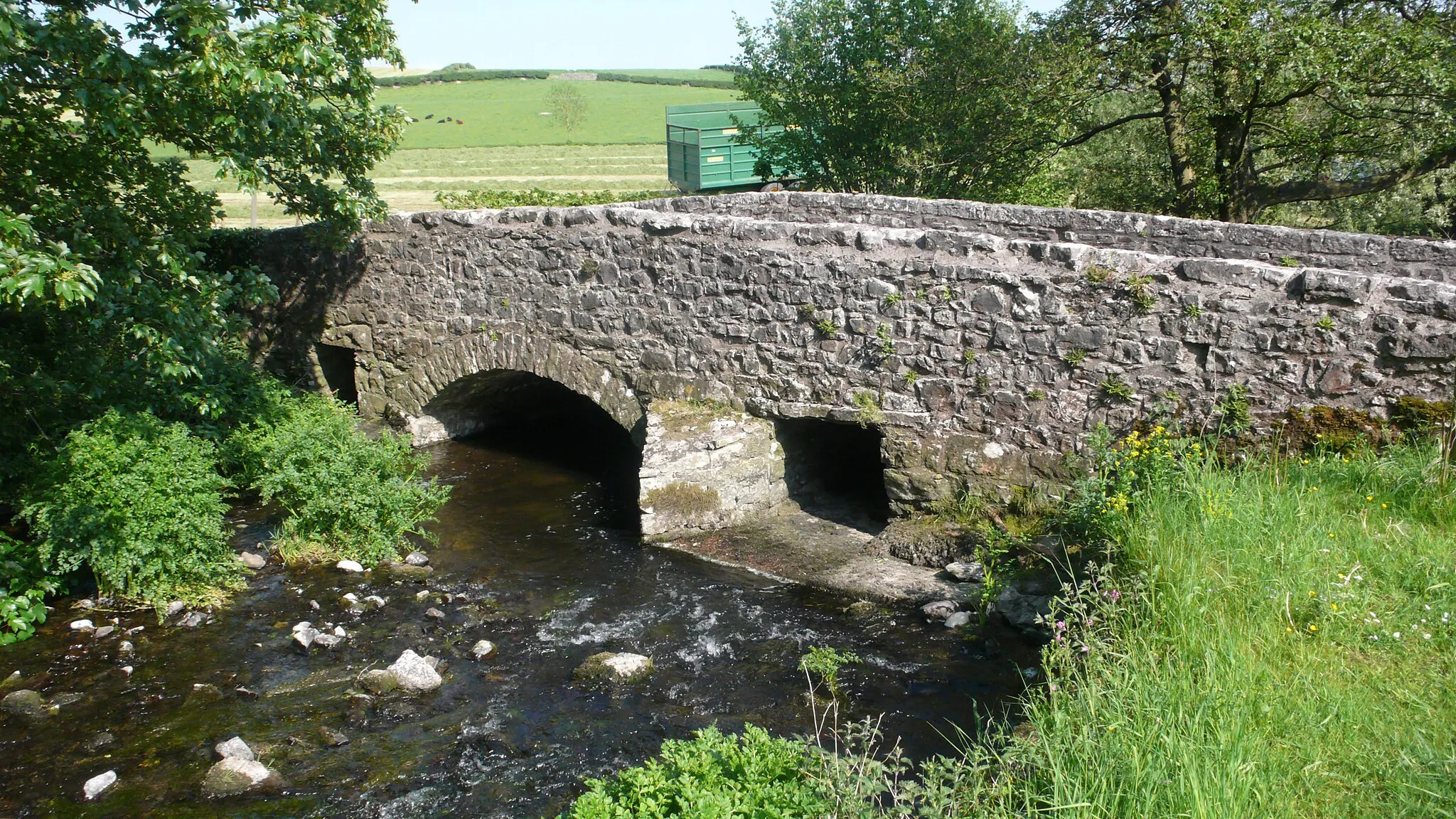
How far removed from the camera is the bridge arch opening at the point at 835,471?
9.59 m

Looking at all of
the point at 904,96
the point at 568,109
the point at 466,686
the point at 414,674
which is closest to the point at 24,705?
the point at 414,674

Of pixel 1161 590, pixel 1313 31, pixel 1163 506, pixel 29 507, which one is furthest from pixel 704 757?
pixel 1313 31

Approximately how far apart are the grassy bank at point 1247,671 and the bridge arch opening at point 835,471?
11.1 feet

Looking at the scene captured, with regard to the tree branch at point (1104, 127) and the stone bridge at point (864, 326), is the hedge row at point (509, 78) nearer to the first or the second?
the tree branch at point (1104, 127)

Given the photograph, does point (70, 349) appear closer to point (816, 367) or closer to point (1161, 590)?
point (816, 367)

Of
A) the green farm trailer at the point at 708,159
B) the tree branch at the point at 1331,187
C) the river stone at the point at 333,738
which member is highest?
the green farm trailer at the point at 708,159

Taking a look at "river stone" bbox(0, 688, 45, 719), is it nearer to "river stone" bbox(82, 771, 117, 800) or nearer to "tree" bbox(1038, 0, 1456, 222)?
"river stone" bbox(82, 771, 117, 800)

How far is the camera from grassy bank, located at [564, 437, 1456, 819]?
3.60m

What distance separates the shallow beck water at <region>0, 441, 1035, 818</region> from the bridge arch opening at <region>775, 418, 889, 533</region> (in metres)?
1.55

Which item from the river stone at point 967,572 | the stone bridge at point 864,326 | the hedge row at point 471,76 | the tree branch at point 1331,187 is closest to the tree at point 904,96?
the tree branch at point 1331,187

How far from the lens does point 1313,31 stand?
37.7 feet

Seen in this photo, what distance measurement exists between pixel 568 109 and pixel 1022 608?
46.8 metres

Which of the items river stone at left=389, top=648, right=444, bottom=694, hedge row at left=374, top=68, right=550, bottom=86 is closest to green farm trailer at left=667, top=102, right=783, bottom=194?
river stone at left=389, top=648, right=444, bottom=694

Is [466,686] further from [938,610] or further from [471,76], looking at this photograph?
[471,76]
